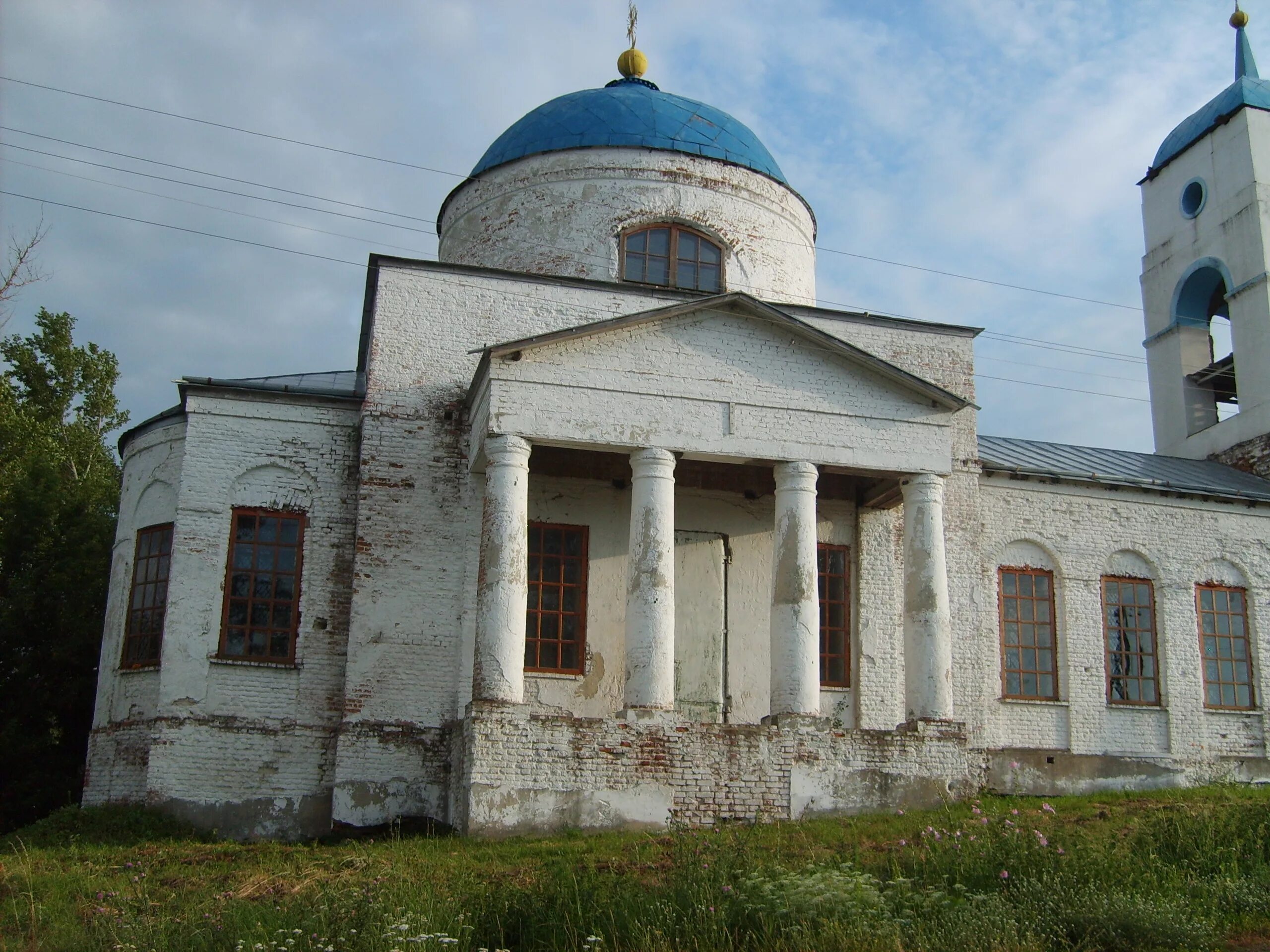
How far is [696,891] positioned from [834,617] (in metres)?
7.67

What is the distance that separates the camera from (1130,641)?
17.4m

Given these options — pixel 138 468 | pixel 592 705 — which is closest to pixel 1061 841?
pixel 592 705

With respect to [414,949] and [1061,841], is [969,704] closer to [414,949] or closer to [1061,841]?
[1061,841]

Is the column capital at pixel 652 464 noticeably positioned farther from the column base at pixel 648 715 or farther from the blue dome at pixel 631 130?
the blue dome at pixel 631 130

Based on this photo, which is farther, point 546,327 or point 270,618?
point 546,327

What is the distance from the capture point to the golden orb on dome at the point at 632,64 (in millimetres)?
20766

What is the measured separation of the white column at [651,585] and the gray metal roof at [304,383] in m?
4.07

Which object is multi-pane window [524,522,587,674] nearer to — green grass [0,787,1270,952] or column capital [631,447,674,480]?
column capital [631,447,674,480]

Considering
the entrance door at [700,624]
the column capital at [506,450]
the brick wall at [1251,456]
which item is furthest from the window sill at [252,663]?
the brick wall at [1251,456]

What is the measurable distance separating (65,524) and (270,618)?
6.49 m

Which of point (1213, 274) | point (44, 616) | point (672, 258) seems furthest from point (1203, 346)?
point (44, 616)

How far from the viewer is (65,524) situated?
1914cm

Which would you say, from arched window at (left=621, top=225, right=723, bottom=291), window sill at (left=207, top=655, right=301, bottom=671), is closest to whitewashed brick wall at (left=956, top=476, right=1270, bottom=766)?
arched window at (left=621, top=225, right=723, bottom=291)

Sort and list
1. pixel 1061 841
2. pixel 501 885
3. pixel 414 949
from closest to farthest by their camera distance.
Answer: pixel 414 949 < pixel 501 885 < pixel 1061 841
